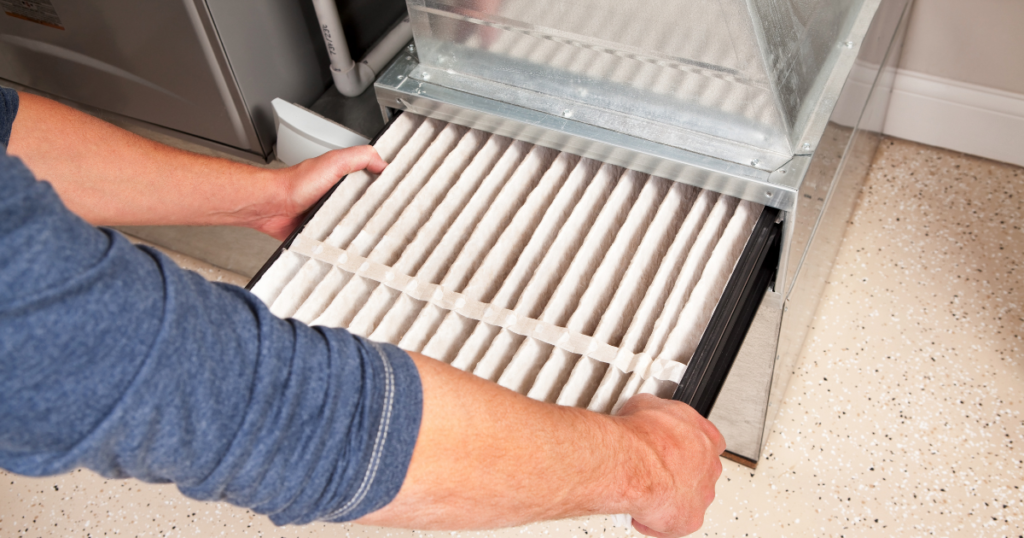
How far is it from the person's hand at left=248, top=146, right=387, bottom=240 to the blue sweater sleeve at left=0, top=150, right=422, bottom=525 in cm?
43

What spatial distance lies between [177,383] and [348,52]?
895 millimetres

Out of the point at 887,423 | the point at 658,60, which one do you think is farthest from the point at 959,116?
the point at 658,60

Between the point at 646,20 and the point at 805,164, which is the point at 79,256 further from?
the point at 805,164

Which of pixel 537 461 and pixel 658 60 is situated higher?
pixel 658 60

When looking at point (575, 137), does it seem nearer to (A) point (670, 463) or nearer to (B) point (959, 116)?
(A) point (670, 463)

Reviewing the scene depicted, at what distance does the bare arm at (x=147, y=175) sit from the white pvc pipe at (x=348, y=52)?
0.31m

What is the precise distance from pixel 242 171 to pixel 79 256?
59cm

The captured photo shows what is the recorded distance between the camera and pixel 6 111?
30.7 inches

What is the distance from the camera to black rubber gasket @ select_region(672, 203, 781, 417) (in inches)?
27.4

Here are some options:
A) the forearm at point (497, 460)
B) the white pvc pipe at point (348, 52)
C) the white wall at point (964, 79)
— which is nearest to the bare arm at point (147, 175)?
the white pvc pipe at point (348, 52)

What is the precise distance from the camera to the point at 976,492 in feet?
3.76

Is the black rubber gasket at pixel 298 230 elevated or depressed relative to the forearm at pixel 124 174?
depressed

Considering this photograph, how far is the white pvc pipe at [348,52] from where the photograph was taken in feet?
3.81

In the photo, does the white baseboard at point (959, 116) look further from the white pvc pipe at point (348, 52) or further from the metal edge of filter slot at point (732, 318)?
the white pvc pipe at point (348, 52)
